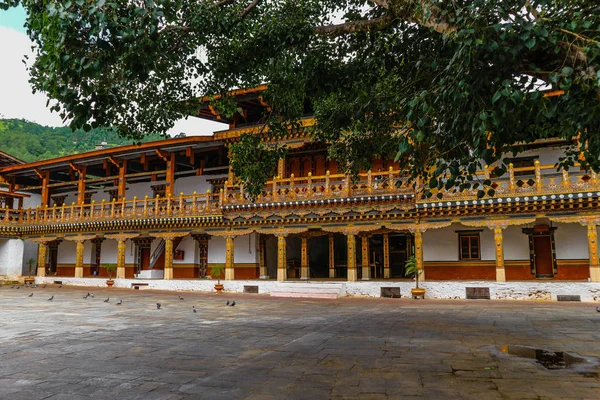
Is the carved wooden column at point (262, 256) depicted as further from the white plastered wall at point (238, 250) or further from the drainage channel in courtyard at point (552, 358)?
the drainage channel in courtyard at point (552, 358)

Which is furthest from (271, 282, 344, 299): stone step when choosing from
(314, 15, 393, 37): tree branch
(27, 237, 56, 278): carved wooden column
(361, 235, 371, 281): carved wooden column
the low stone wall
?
(27, 237, 56, 278): carved wooden column

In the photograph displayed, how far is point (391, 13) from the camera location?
7.78 metres

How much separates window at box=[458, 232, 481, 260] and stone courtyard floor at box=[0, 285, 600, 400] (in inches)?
280

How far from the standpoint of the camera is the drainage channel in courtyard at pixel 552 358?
250 inches

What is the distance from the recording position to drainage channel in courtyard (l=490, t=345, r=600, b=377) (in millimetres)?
6340

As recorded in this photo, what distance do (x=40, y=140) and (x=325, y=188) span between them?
48.3 meters

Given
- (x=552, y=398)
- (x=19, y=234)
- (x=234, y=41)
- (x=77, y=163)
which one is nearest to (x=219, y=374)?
(x=552, y=398)

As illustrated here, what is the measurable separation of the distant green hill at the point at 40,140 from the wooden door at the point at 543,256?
121ft

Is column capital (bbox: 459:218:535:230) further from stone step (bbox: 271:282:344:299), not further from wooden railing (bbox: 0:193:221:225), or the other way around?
wooden railing (bbox: 0:193:221:225)

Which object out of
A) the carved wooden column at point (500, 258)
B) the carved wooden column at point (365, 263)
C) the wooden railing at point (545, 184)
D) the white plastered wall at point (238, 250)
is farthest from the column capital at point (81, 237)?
the carved wooden column at point (500, 258)

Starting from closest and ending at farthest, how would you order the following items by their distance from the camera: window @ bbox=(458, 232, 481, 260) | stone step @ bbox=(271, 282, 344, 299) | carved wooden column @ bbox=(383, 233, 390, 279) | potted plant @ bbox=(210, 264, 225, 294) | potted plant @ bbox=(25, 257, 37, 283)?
stone step @ bbox=(271, 282, 344, 299)
window @ bbox=(458, 232, 481, 260)
carved wooden column @ bbox=(383, 233, 390, 279)
potted plant @ bbox=(210, 264, 225, 294)
potted plant @ bbox=(25, 257, 37, 283)

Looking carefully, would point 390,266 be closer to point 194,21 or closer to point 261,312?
point 261,312

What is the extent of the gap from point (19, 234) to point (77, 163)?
717cm

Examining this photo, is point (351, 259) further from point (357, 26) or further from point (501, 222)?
point (357, 26)
